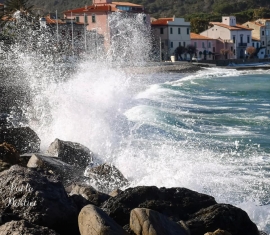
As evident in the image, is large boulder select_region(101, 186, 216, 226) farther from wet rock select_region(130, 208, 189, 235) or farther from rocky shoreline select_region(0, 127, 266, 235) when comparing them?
wet rock select_region(130, 208, 189, 235)

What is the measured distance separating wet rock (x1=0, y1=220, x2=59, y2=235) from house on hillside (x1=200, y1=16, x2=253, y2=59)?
75.0 metres

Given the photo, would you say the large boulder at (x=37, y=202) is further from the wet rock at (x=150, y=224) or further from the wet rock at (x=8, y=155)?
the wet rock at (x=8, y=155)

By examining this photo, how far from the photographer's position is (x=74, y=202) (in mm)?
6207

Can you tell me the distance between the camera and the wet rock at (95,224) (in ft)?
16.9

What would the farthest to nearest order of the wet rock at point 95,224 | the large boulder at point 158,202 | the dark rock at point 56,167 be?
the dark rock at point 56,167 → the large boulder at point 158,202 → the wet rock at point 95,224

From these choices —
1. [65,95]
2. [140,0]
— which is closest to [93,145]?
[65,95]

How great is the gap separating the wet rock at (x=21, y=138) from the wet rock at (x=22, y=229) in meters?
6.35

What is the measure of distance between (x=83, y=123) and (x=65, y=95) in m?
2.94

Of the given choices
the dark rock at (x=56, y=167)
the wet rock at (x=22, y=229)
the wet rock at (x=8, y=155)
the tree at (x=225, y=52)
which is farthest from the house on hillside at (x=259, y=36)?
the wet rock at (x=22, y=229)

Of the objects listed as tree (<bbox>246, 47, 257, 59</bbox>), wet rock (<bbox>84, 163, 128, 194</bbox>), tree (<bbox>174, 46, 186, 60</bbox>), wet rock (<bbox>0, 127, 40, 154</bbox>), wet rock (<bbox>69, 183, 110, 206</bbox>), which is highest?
wet rock (<bbox>69, 183, 110, 206</bbox>)

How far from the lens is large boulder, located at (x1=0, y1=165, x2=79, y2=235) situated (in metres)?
5.68

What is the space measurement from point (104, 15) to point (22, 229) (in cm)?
5364

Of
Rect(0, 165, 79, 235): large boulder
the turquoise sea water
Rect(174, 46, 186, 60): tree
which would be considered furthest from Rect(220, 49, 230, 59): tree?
Rect(0, 165, 79, 235): large boulder

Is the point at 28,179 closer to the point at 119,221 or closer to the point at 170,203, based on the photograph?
the point at 119,221
